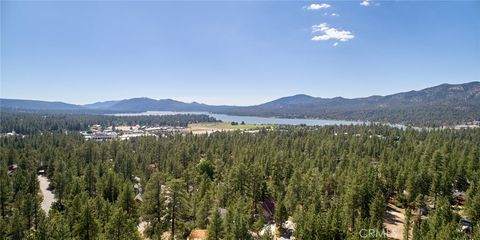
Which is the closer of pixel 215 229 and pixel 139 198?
pixel 215 229

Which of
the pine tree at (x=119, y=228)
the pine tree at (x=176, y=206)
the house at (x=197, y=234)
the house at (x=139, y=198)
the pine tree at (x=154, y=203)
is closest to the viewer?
the pine tree at (x=119, y=228)

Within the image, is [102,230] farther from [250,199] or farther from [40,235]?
[250,199]

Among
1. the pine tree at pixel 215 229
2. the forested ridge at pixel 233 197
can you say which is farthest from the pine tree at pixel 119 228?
the pine tree at pixel 215 229

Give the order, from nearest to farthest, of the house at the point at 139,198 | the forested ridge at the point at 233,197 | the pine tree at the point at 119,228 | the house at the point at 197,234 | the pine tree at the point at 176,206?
the pine tree at the point at 119,228
the forested ridge at the point at 233,197
the house at the point at 197,234
the pine tree at the point at 176,206
the house at the point at 139,198

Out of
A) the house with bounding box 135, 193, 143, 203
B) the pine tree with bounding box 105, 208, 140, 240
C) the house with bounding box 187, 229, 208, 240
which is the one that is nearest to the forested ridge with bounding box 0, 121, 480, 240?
the pine tree with bounding box 105, 208, 140, 240

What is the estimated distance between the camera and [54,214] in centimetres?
5734

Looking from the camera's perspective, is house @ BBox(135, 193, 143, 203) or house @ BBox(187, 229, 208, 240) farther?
house @ BBox(135, 193, 143, 203)

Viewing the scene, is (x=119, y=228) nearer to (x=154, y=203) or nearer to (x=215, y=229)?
(x=154, y=203)

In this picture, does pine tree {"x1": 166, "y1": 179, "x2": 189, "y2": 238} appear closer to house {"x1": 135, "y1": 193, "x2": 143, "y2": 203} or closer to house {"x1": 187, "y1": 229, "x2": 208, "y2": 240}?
house {"x1": 187, "y1": 229, "x2": 208, "y2": 240}

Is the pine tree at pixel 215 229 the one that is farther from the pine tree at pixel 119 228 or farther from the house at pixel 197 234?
the pine tree at pixel 119 228

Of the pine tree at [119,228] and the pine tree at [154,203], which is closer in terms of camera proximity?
the pine tree at [119,228]

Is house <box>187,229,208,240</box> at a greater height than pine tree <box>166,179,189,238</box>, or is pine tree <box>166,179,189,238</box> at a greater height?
pine tree <box>166,179,189,238</box>

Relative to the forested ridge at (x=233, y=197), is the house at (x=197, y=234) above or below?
below

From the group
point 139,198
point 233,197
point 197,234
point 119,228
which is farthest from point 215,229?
point 139,198
